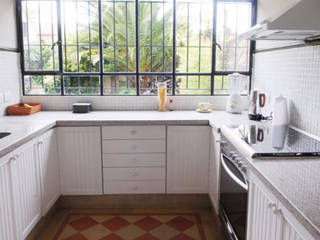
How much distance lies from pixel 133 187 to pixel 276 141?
4.89 feet

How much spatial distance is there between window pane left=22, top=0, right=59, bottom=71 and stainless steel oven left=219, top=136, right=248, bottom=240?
2.15 meters

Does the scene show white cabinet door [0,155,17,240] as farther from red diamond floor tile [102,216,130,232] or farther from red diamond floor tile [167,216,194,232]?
red diamond floor tile [167,216,194,232]

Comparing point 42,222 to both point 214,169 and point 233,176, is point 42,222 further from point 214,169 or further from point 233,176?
point 233,176

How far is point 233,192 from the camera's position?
196 centimetres

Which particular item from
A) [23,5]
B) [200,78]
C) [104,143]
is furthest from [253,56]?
[23,5]

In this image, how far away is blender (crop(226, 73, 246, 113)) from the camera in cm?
312

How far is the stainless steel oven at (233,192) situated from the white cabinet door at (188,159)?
0.50 m

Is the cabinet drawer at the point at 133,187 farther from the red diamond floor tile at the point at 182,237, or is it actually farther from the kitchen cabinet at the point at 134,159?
the red diamond floor tile at the point at 182,237

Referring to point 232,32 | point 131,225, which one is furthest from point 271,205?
point 232,32

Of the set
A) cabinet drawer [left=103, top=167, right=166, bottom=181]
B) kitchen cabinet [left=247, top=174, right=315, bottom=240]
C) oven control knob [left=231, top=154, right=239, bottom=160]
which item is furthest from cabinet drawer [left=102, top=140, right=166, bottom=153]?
kitchen cabinet [left=247, top=174, right=315, bottom=240]

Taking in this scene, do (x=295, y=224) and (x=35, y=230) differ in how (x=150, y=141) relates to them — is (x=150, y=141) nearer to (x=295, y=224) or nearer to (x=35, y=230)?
(x=35, y=230)

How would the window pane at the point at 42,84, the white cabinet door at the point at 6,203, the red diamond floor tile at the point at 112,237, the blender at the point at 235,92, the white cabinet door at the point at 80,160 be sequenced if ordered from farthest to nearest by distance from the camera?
the window pane at the point at 42,84, the blender at the point at 235,92, the white cabinet door at the point at 80,160, the red diamond floor tile at the point at 112,237, the white cabinet door at the point at 6,203

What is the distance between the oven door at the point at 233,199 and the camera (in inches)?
68.5

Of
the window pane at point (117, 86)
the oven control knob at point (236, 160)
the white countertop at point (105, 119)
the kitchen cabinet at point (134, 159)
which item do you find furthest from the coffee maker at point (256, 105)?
the window pane at point (117, 86)
